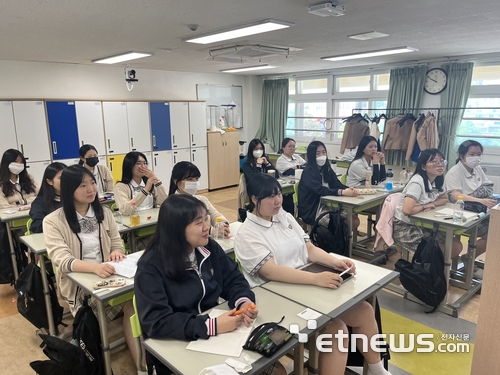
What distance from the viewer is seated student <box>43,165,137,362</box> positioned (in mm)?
→ 2281

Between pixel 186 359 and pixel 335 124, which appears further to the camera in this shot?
pixel 335 124

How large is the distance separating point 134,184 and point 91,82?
383 centimetres

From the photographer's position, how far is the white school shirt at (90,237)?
2.48 meters

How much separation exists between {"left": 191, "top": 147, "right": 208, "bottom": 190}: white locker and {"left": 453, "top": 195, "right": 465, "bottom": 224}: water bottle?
5410 mm

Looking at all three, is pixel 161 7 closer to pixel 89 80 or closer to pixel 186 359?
pixel 186 359

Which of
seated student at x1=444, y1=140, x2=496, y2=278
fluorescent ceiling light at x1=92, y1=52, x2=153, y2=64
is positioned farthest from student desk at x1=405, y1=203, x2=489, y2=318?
fluorescent ceiling light at x1=92, y1=52, x2=153, y2=64

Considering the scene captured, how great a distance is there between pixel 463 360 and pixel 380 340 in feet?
2.84

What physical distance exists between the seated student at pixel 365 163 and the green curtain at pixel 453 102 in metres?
2.07

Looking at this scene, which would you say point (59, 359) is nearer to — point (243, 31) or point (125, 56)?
point (243, 31)

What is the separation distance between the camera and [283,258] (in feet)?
7.41

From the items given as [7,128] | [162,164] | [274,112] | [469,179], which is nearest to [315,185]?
[469,179]

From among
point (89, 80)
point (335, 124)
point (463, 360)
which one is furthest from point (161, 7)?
point (335, 124)

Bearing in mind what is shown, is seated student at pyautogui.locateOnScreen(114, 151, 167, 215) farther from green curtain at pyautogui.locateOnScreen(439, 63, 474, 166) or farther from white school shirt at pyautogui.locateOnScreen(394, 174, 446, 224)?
green curtain at pyautogui.locateOnScreen(439, 63, 474, 166)

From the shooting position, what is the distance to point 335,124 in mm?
8055
